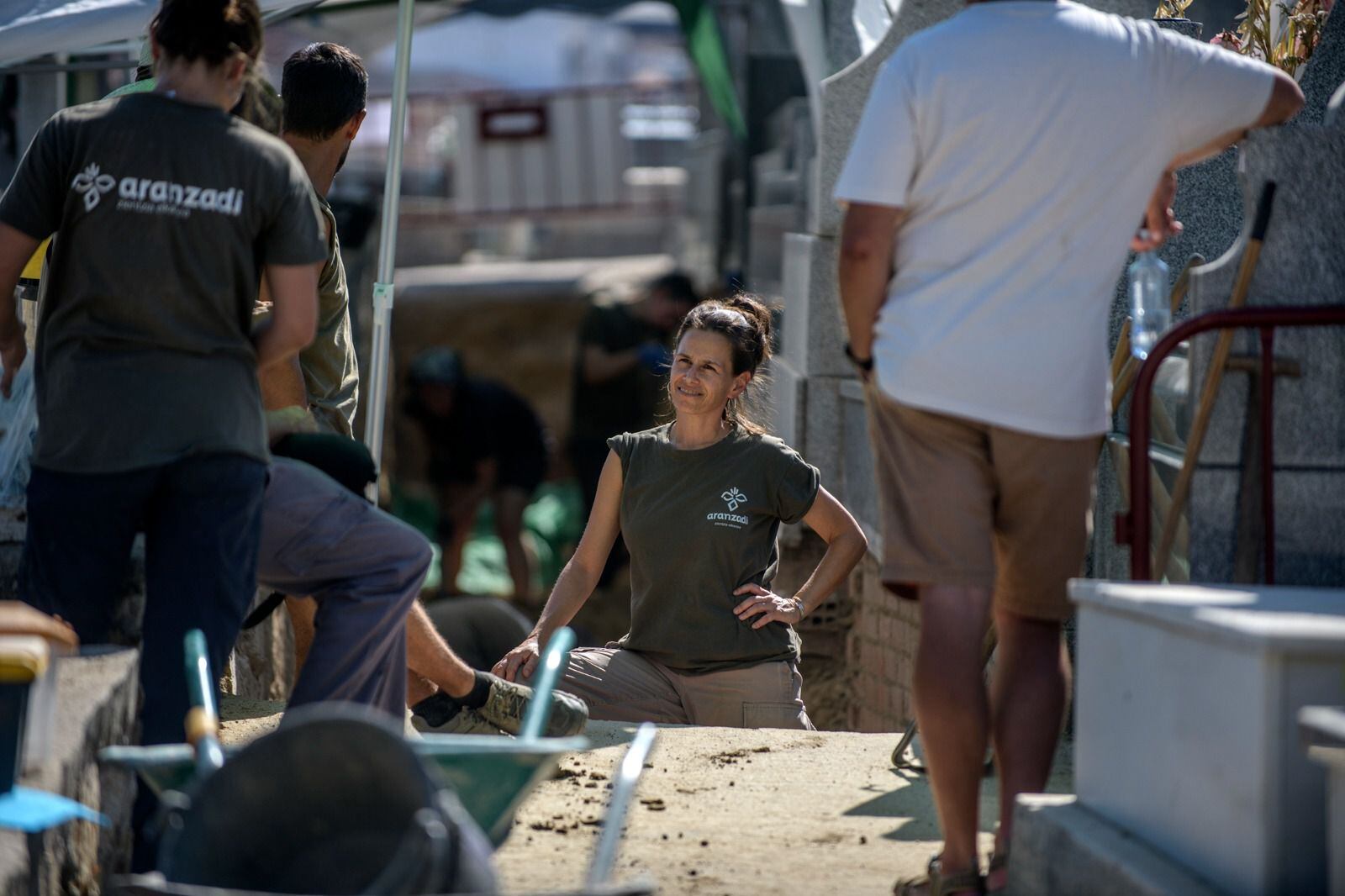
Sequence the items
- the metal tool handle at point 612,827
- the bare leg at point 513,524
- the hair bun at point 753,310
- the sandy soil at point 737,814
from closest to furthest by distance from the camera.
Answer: the metal tool handle at point 612,827 → the sandy soil at point 737,814 → the hair bun at point 753,310 → the bare leg at point 513,524

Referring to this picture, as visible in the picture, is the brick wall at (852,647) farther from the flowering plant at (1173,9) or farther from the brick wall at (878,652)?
the flowering plant at (1173,9)

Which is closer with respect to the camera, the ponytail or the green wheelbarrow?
the green wheelbarrow

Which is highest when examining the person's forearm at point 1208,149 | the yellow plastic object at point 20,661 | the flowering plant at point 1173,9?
the flowering plant at point 1173,9

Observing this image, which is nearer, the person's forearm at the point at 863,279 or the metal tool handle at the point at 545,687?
the metal tool handle at the point at 545,687

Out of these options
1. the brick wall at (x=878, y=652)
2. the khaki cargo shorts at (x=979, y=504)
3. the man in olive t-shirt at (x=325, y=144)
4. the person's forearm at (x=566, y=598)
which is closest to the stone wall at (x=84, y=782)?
the man in olive t-shirt at (x=325, y=144)

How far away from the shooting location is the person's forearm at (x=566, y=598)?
4.86m

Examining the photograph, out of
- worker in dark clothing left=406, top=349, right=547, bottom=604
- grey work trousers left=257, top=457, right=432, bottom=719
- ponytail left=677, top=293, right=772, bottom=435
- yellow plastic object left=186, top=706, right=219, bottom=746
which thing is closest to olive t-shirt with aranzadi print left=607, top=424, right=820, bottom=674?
ponytail left=677, top=293, right=772, bottom=435

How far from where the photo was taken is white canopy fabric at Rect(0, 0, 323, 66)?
589 cm

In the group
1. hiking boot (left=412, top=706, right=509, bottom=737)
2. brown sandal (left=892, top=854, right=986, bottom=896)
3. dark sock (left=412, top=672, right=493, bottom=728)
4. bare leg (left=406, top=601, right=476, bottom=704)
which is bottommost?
brown sandal (left=892, top=854, right=986, bottom=896)

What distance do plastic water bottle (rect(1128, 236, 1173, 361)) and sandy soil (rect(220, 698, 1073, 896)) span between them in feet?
3.70

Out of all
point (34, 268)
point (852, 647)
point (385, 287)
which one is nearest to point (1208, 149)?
point (385, 287)

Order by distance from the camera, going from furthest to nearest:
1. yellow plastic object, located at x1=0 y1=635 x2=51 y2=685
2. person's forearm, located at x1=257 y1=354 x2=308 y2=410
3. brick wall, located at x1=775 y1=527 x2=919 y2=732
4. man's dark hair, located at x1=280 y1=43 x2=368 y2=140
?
brick wall, located at x1=775 y1=527 x2=919 y2=732 < man's dark hair, located at x1=280 y1=43 x2=368 y2=140 < person's forearm, located at x1=257 y1=354 x2=308 y2=410 < yellow plastic object, located at x1=0 y1=635 x2=51 y2=685

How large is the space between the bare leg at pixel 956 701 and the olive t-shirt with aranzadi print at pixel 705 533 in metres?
1.91

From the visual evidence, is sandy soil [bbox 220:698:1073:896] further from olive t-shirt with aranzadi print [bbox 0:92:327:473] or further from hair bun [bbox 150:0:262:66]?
hair bun [bbox 150:0:262:66]
